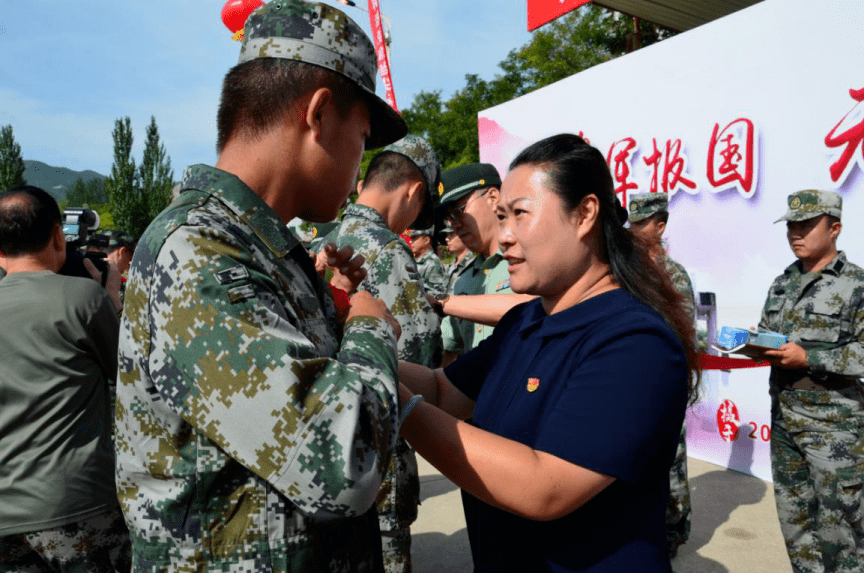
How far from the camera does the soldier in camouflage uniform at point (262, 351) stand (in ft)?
3.21

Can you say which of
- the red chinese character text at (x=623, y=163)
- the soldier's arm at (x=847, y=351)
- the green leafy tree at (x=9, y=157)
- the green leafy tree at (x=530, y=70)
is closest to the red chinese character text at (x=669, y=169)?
the red chinese character text at (x=623, y=163)

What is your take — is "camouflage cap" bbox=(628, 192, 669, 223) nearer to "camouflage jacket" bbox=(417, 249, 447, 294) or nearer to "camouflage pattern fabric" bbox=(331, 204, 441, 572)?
"camouflage pattern fabric" bbox=(331, 204, 441, 572)

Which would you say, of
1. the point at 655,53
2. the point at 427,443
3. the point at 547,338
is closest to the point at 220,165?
the point at 427,443

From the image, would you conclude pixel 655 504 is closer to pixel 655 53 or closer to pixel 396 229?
pixel 396 229

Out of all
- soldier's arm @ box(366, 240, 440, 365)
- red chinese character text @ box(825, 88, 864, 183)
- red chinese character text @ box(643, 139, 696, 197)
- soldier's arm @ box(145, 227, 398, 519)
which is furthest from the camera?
red chinese character text @ box(643, 139, 696, 197)

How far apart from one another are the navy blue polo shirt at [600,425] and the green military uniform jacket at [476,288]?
160 cm

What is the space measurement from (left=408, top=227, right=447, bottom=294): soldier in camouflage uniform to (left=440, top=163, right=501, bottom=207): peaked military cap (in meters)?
3.08

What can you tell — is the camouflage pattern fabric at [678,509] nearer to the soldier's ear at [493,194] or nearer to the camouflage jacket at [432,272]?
the soldier's ear at [493,194]

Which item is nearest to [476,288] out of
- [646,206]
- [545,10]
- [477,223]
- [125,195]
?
[477,223]

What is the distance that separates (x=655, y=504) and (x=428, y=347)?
1.51m

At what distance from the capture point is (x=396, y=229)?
3.14m

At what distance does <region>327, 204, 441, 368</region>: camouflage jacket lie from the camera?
9.04 ft

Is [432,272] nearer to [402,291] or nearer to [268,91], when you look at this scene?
[402,291]

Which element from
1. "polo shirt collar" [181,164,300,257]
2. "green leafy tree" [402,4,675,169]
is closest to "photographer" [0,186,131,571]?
"polo shirt collar" [181,164,300,257]
